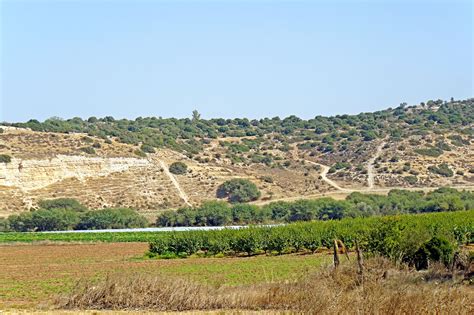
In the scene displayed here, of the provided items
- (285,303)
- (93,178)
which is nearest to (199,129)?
(93,178)

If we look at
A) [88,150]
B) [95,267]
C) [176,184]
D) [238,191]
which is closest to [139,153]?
[88,150]

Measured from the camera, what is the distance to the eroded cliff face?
311ft

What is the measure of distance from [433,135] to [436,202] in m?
48.5

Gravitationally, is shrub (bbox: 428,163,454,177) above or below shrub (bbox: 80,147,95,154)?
below

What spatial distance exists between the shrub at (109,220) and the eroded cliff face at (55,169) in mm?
9851

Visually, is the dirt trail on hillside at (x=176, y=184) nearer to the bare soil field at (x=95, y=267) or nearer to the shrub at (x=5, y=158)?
the shrub at (x=5, y=158)

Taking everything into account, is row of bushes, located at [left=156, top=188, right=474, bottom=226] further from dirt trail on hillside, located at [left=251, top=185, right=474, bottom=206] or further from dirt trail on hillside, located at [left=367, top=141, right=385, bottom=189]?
dirt trail on hillside, located at [left=367, top=141, right=385, bottom=189]

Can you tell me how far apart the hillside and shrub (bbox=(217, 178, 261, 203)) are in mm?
1241

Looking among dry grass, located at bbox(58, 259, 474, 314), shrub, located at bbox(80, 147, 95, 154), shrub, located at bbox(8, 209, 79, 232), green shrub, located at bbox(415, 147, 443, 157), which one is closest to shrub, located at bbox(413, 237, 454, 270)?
dry grass, located at bbox(58, 259, 474, 314)

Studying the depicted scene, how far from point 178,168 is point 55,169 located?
17989 millimetres

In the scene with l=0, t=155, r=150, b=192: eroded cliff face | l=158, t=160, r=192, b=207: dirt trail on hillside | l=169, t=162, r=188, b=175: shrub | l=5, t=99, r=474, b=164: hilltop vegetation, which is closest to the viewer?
l=0, t=155, r=150, b=192: eroded cliff face

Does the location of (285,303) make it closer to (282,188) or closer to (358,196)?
(358,196)

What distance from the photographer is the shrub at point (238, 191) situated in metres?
104

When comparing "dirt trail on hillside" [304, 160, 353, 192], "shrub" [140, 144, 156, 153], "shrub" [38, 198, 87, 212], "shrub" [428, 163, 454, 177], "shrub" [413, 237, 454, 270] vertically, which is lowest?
"shrub" [38, 198, 87, 212]
